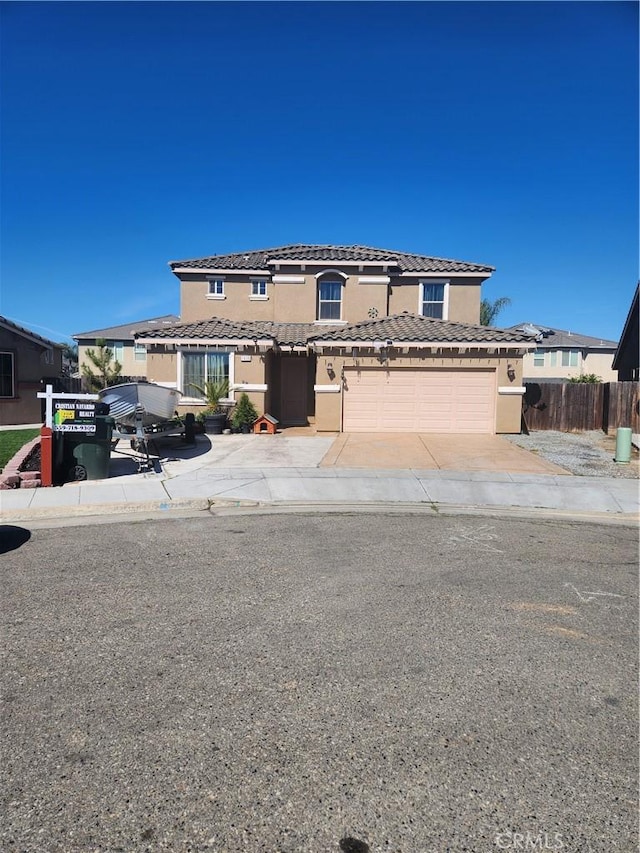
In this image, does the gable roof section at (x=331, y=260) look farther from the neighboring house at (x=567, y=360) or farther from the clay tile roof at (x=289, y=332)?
the neighboring house at (x=567, y=360)

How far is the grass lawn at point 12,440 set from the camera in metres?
12.6

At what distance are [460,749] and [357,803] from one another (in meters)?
0.73

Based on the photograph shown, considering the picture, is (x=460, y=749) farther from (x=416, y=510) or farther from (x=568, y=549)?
(x=416, y=510)

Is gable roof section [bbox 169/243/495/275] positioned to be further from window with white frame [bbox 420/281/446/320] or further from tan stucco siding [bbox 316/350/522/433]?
tan stucco siding [bbox 316/350/522/433]

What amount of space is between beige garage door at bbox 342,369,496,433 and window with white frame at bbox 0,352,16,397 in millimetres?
12367

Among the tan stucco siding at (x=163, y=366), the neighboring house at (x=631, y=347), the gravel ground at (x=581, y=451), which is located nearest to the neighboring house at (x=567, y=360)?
the neighboring house at (x=631, y=347)

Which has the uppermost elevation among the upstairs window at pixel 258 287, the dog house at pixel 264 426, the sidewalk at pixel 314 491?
the upstairs window at pixel 258 287

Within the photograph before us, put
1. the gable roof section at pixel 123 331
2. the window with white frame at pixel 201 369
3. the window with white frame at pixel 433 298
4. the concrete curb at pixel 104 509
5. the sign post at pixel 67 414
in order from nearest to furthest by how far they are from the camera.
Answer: the concrete curb at pixel 104 509
the sign post at pixel 67 414
the window with white frame at pixel 201 369
the window with white frame at pixel 433 298
the gable roof section at pixel 123 331

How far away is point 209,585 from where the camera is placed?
558 centimetres

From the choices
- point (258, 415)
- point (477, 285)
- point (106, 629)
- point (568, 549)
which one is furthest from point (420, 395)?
point (106, 629)

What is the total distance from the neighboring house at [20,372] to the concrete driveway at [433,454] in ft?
39.8

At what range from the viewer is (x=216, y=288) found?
Answer: 2370 centimetres

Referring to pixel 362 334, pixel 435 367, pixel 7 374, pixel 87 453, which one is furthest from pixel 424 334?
pixel 7 374

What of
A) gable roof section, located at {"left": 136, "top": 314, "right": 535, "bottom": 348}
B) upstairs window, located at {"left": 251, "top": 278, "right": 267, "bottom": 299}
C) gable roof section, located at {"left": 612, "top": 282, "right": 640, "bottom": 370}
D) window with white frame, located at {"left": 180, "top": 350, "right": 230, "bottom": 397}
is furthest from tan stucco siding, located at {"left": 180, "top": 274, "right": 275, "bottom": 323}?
gable roof section, located at {"left": 612, "top": 282, "right": 640, "bottom": 370}
